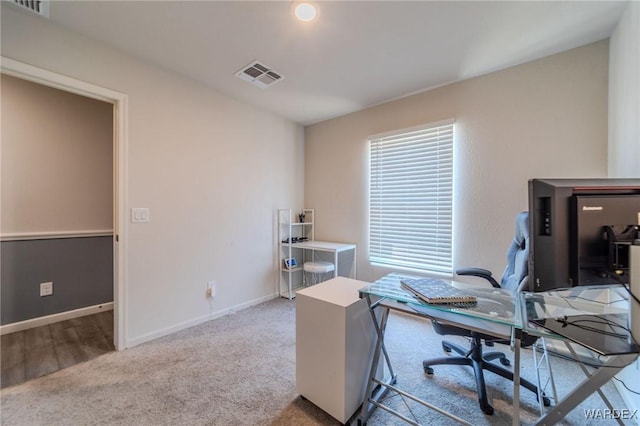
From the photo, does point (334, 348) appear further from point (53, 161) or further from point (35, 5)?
point (53, 161)

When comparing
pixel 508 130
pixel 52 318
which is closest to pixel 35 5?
pixel 52 318

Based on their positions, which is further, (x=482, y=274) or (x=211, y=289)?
(x=211, y=289)

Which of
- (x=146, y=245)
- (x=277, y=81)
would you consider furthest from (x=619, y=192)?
(x=146, y=245)

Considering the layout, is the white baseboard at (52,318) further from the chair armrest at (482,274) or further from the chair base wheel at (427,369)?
the chair armrest at (482,274)

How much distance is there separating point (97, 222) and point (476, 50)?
441cm

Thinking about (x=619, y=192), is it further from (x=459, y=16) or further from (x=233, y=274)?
(x=233, y=274)

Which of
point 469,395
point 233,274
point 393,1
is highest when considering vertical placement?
point 393,1

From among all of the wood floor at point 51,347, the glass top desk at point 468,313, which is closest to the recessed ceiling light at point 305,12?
the glass top desk at point 468,313

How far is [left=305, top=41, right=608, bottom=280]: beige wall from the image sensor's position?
1956 millimetres

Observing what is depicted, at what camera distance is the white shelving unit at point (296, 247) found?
334 cm

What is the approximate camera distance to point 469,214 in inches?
97.5

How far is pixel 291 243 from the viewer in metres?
3.41

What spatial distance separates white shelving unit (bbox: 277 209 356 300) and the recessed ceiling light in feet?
7.42

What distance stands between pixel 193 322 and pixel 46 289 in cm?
164
